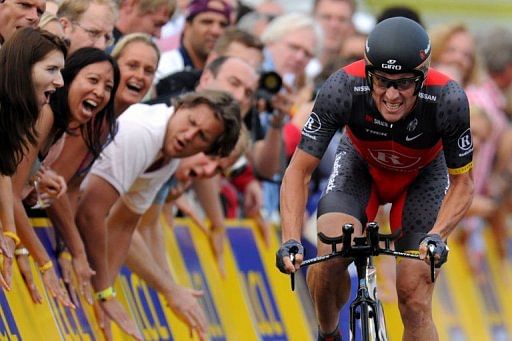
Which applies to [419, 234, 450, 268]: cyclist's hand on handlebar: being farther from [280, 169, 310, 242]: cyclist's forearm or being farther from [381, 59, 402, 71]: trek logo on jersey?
[381, 59, 402, 71]: trek logo on jersey

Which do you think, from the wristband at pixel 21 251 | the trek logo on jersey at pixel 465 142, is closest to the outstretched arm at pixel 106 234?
the wristband at pixel 21 251

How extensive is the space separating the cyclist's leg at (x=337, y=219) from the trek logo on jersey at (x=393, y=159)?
24 cm

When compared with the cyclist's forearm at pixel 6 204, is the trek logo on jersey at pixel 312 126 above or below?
below

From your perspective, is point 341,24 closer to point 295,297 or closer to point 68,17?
point 295,297

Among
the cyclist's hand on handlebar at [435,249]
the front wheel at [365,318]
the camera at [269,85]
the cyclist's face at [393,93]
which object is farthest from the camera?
the camera at [269,85]

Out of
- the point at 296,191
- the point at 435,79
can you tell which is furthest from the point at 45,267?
the point at 435,79

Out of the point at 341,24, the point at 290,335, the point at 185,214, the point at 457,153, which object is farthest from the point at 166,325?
the point at 341,24

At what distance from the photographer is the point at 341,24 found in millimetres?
16156

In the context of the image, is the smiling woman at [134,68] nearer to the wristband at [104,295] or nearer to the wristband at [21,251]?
the wristband at [104,295]

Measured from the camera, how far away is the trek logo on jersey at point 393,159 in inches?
402

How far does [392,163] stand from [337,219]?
1.95ft

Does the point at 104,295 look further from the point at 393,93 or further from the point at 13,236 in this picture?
the point at 393,93

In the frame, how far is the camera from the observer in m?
12.6

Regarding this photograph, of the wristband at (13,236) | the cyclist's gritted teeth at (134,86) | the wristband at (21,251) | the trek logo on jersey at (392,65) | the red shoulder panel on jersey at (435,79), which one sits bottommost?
the wristband at (21,251)
